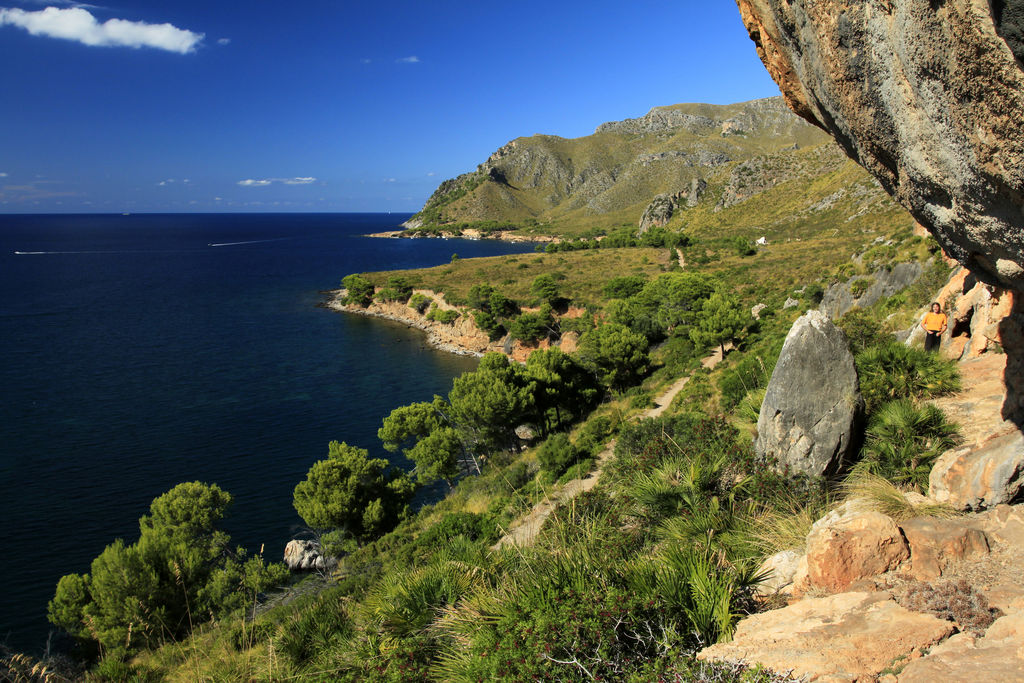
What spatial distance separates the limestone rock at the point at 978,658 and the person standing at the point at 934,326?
802 centimetres

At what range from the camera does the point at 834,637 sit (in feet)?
14.3

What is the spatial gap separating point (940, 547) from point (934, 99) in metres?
4.25

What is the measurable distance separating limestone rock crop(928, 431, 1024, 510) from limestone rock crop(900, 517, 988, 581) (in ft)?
1.89

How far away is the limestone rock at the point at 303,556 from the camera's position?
2184 centimetres

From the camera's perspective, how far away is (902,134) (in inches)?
147

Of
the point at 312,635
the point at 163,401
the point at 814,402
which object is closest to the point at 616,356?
the point at 814,402

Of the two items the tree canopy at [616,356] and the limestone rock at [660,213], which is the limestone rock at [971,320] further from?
the limestone rock at [660,213]

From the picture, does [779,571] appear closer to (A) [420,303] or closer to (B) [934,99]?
(B) [934,99]

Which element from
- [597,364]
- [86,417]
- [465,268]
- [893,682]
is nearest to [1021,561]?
[893,682]

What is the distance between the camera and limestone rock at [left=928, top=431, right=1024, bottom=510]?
5594 mm

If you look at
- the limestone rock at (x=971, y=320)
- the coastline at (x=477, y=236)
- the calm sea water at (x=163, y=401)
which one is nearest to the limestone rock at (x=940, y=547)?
the limestone rock at (x=971, y=320)

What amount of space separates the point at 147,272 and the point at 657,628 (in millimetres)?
126878

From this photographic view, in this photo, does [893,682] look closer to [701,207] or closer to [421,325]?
[421,325]

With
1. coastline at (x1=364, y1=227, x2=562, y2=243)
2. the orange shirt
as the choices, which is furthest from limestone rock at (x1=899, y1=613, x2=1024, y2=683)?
coastline at (x1=364, y1=227, x2=562, y2=243)
